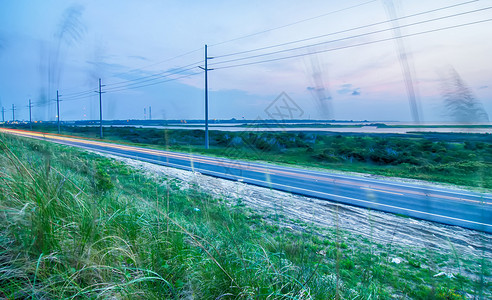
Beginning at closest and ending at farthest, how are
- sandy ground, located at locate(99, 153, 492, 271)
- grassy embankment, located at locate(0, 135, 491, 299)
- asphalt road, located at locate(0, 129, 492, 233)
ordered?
grassy embankment, located at locate(0, 135, 491, 299) → sandy ground, located at locate(99, 153, 492, 271) → asphalt road, located at locate(0, 129, 492, 233)

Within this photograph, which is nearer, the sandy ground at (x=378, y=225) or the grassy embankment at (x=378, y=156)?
the sandy ground at (x=378, y=225)

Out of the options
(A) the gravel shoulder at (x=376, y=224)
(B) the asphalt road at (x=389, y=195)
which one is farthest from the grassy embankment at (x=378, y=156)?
(A) the gravel shoulder at (x=376, y=224)

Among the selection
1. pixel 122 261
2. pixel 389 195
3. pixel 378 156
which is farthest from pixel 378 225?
pixel 378 156

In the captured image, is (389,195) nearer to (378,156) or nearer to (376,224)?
(376,224)

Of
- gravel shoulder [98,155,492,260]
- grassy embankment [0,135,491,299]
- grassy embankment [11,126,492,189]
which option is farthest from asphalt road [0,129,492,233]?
grassy embankment [0,135,491,299]

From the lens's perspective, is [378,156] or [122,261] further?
[378,156]

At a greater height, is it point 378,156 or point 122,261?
point 122,261

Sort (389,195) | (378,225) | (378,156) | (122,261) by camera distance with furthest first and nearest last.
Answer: (378,156)
(389,195)
(378,225)
(122,261)

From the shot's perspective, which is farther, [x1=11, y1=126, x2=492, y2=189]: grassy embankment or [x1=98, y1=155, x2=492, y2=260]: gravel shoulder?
[x1=11, y1=126, x2=492, y2=189]: grassy embankment

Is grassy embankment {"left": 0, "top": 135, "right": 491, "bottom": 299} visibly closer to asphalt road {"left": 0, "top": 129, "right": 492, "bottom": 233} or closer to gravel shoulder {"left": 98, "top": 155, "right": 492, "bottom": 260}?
gravel shoulder {"left": 98, "top": 155, "right": 492, "bottom": 260}

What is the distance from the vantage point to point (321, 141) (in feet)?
125

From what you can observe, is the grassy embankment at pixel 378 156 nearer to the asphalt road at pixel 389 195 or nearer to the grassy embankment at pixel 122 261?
the asphalt road at pixel 389 195

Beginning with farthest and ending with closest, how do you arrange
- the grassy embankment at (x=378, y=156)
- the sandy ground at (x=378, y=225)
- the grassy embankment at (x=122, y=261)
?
the grassy embankment at (x=378, y=156), the sandy ground at (x=378, y=225), the grassy embankment at (x=122, y=261)

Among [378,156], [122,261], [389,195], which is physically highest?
[122,261]
